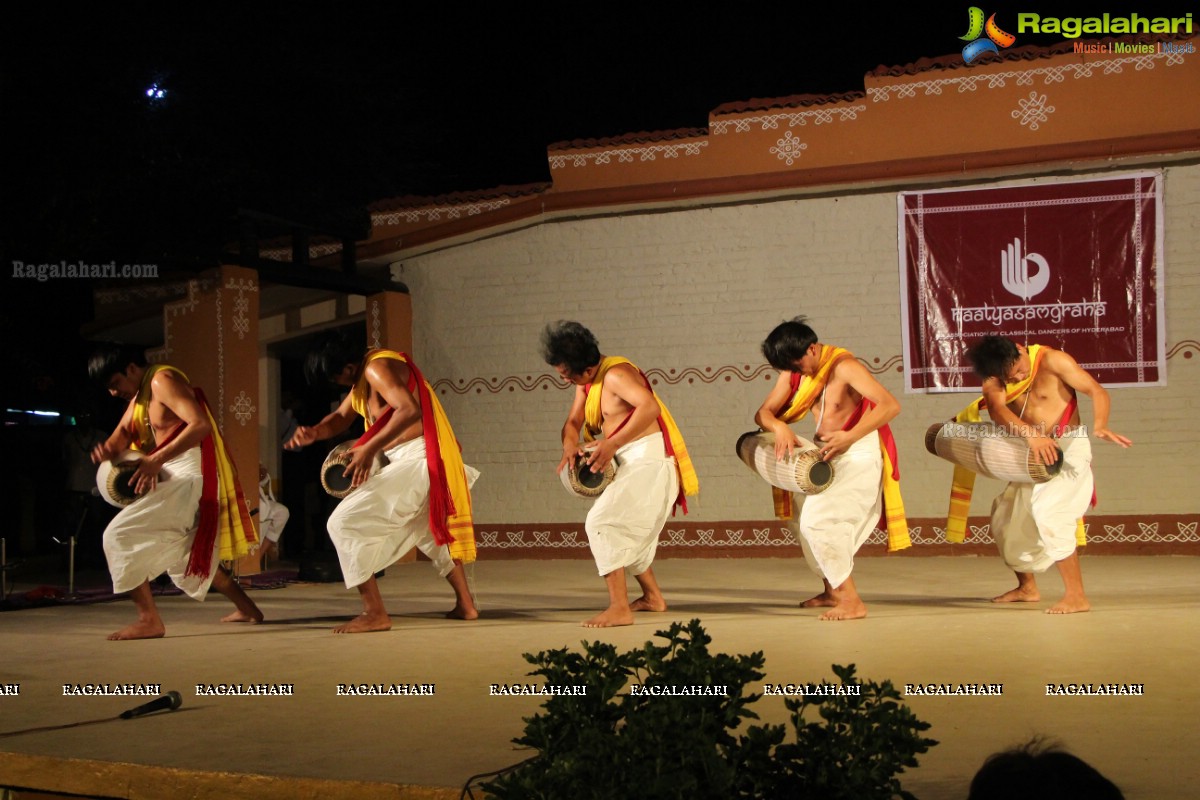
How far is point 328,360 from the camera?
660 centimetres

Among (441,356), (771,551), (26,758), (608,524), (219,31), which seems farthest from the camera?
(219,31)

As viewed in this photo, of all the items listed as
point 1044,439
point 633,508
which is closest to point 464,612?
point 633,508

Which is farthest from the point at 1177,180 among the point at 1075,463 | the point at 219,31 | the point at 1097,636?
the point at 219,31

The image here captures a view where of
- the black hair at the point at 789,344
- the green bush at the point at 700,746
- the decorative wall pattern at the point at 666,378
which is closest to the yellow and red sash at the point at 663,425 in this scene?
the black hair at the point at 789,344

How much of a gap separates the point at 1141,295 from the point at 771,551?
10.8 feet

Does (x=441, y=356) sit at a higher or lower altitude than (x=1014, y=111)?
lower

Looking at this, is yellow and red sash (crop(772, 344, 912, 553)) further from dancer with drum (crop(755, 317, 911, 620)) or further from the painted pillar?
the painted pillar

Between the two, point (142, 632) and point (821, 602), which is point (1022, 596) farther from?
point (142, 632)

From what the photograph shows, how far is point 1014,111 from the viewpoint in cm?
945

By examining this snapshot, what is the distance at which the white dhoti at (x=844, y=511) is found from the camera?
6.28 m

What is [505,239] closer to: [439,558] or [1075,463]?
[439,558]

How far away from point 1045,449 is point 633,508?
79.6 inches

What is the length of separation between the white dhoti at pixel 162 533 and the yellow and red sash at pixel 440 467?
2.95 ft

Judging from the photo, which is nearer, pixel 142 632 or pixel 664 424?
pixel 142 632
